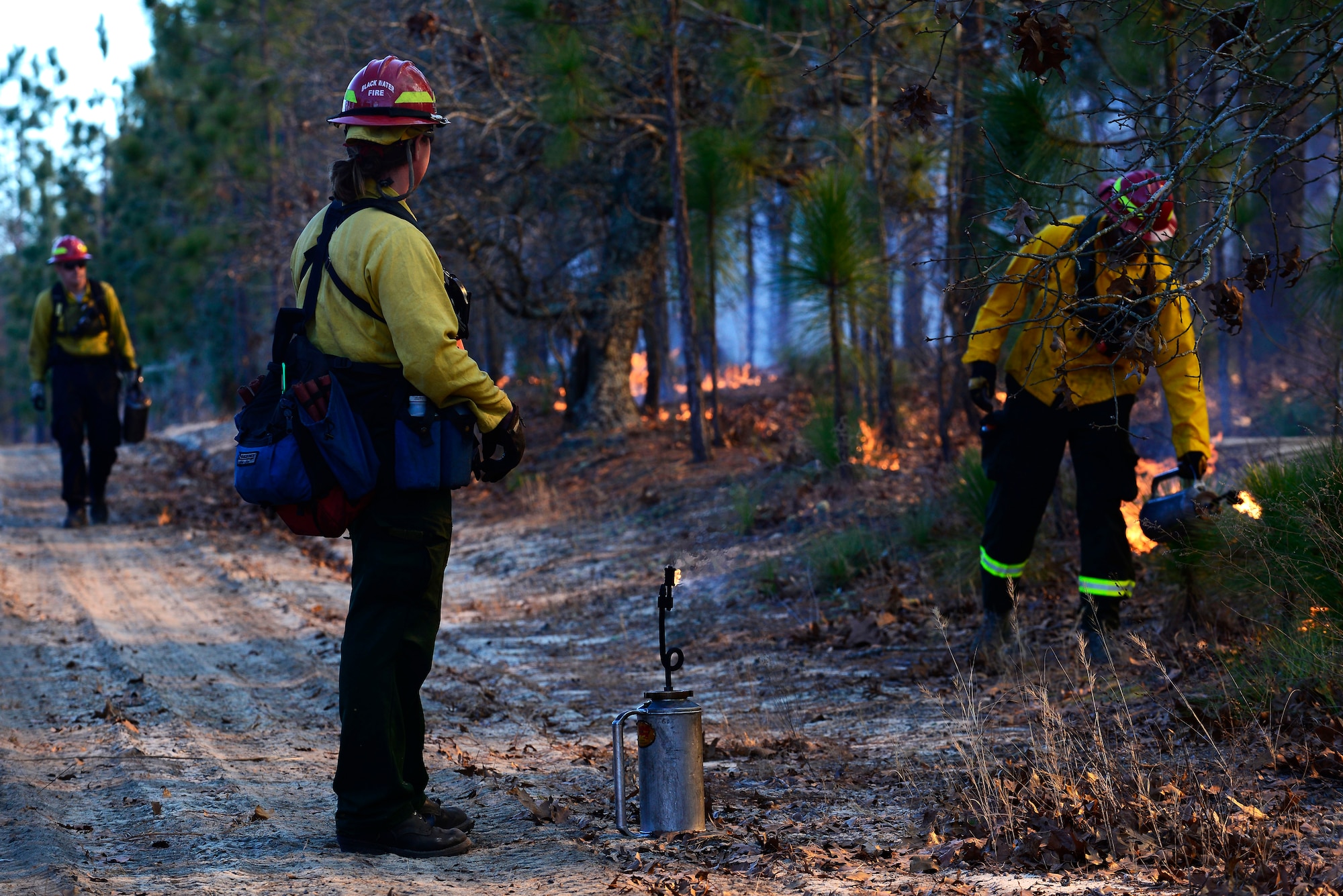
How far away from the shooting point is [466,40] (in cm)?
1312

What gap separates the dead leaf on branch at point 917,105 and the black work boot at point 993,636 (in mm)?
2773

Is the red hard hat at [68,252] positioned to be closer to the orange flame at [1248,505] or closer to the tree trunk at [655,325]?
the tree trunk at [655,325]

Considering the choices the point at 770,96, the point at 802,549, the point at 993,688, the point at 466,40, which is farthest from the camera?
the point at 466,40

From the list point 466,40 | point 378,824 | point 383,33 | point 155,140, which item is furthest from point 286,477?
point 155,140

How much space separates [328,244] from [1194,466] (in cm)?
393

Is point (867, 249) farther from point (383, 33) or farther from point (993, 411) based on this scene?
point (383, 33)

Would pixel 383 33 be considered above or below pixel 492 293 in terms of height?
above

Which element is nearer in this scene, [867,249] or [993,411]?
[993,411]

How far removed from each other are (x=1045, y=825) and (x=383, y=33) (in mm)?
12972

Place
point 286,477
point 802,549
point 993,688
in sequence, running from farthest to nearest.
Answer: point 802,549, point 993,688, point 286,477

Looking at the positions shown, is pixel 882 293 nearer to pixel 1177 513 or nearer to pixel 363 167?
pixel 1177 513

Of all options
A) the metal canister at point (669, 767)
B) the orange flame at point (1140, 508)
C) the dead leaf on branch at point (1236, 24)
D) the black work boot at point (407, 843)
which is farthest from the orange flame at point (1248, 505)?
the black work boot at point (407, 843)

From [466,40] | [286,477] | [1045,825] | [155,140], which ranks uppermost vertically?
[155,140]

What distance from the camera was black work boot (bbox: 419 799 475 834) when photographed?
3.72m
